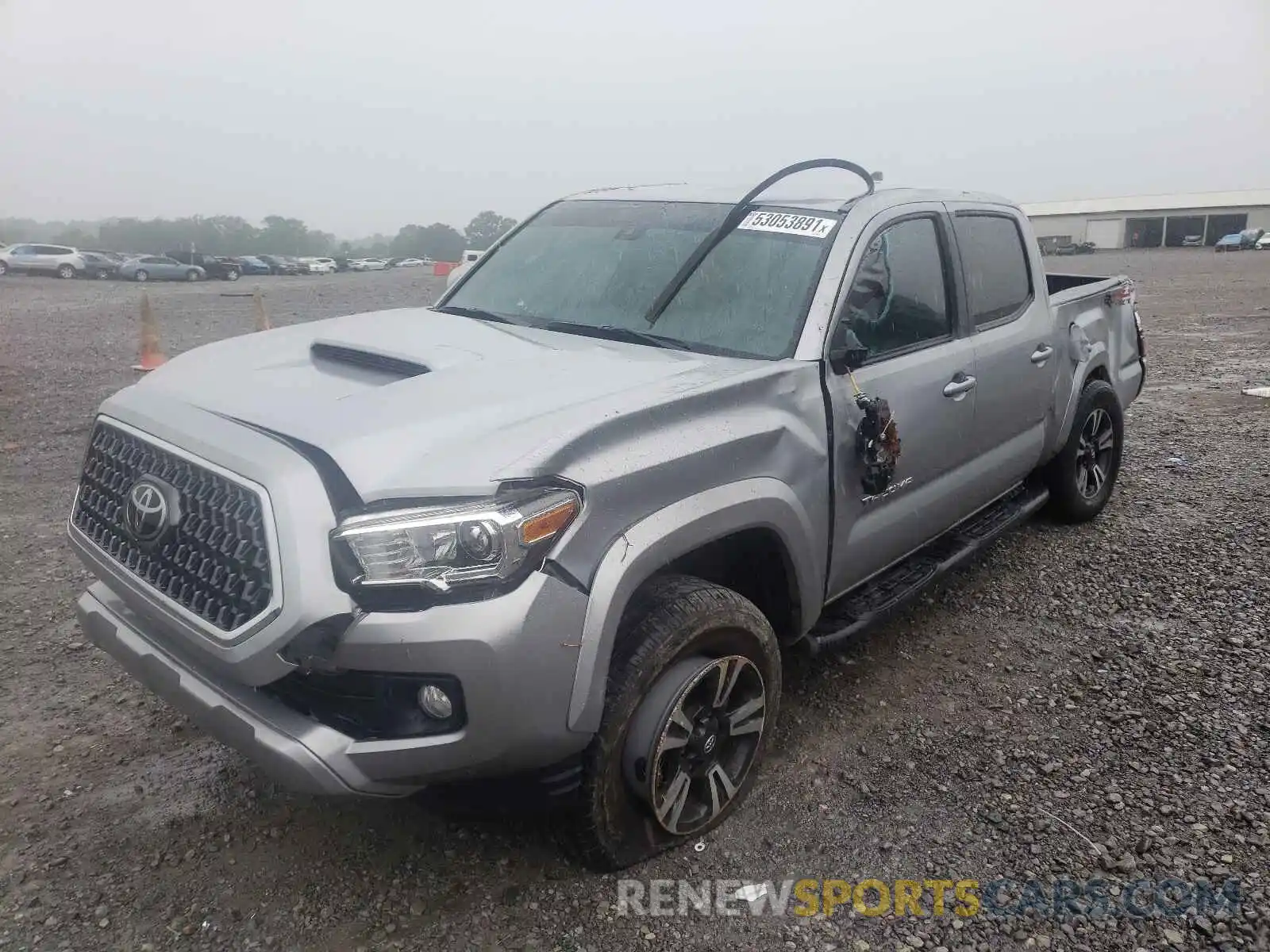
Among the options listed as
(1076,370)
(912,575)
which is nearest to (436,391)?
(912,575)

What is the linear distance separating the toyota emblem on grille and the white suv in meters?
39.0

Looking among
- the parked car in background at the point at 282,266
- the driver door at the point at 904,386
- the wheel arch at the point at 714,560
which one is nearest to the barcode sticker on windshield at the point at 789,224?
the driver door at the point at 904,386

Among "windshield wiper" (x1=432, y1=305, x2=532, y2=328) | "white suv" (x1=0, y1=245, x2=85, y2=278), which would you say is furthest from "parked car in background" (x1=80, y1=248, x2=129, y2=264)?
"windshield wiper" (x1=432, y1=305, x2=532, y2=328)

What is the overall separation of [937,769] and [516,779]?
1497 millimetres

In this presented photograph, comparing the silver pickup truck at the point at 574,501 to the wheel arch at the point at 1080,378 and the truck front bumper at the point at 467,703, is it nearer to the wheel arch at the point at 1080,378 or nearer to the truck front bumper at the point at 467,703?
the truck front bumper at the point at 467,703

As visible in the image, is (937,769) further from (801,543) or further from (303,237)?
(303,237)

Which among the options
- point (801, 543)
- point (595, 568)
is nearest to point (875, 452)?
point (801, 543)

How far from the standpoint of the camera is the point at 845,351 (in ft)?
10.1

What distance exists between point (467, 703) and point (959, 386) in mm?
2387

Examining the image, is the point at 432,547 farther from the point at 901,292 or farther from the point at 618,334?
the point at 901,292

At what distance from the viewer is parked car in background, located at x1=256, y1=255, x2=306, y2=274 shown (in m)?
50.5

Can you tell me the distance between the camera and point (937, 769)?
3.14m

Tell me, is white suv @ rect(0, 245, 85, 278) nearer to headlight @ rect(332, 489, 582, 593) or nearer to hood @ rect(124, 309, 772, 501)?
hood @ rect(124, 309, 772, 501)

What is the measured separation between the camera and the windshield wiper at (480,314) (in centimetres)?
362
